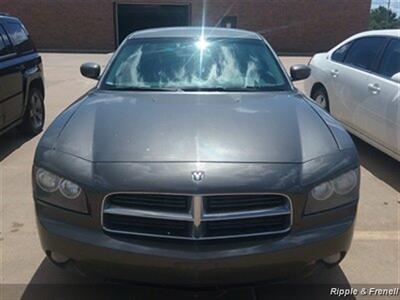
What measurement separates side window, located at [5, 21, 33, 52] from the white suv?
435cm

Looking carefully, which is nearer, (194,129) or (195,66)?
(194,129)

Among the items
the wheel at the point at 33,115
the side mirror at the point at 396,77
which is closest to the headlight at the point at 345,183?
the side mirror at the point at 396,77

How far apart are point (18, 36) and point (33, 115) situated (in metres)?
1.16

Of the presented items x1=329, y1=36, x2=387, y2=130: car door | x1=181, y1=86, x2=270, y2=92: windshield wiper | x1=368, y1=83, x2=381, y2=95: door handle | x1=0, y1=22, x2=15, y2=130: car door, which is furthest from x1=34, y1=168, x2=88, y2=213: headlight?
x1=329, y1=36, x2=387, y2=130: car door

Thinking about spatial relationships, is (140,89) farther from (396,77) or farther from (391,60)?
(391,60)

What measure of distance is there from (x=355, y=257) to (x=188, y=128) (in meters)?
1.67

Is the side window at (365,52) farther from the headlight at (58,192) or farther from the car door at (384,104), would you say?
the headlight at (58,192)

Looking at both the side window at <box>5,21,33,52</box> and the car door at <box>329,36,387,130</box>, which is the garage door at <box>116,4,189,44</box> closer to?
the side window at <box>5,21,33,52</box>

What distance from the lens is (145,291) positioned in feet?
10.5

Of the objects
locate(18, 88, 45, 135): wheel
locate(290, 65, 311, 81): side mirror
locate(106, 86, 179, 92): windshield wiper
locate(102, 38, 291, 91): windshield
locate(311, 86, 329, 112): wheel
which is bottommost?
locate(18, 88, 45, 135): wheel

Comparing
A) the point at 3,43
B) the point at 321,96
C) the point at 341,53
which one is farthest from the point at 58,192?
the point at 321,96

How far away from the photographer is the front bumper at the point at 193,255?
2566 mm

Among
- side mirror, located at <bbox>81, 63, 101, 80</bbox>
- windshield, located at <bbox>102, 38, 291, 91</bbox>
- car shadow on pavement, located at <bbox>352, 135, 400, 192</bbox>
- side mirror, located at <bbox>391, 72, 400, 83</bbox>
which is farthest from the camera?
car shadow on pavement, located at <bbox>352, 135, 400, 192</bbox>

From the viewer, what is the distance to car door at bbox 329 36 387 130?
19.7ft
